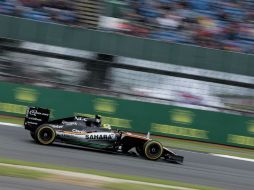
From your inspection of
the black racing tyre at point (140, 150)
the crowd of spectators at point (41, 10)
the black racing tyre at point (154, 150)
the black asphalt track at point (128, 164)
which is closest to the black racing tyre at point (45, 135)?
the black asphalt track at point (128, 164)

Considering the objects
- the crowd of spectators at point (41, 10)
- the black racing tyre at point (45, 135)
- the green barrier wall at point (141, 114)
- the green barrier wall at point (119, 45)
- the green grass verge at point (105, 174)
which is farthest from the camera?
the crowd of spectators at point (41, 10)

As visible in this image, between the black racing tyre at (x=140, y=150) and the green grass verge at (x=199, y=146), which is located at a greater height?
the green grass verge at (x=199, y=146)

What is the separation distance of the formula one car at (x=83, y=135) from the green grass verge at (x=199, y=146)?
3179mm

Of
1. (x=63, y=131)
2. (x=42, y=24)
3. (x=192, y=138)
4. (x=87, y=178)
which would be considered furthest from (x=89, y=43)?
(x=87, y=178)

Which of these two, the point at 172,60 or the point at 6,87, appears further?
the point at 172,60

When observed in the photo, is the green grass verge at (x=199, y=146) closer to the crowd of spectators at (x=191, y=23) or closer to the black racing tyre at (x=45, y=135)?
the crowd of spectators at (x=191, y=23)

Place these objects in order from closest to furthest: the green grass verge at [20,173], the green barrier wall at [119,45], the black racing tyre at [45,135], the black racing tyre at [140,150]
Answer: the green grass verge at [20,173] < the black racing tyre at [45,135] < the black racing tyre at [140,150] < the green barrier wall at [119,45]

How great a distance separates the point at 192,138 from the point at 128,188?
933 centimetres

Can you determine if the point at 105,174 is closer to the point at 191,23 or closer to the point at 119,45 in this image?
the point at 119,45

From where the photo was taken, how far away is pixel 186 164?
12188 mm

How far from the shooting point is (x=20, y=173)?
820 cm

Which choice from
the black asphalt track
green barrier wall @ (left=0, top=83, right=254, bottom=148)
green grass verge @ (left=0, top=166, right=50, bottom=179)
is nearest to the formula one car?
the black asphalt track

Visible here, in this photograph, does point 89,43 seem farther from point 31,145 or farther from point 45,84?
point 31,145

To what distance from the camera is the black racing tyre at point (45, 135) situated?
1154cm
